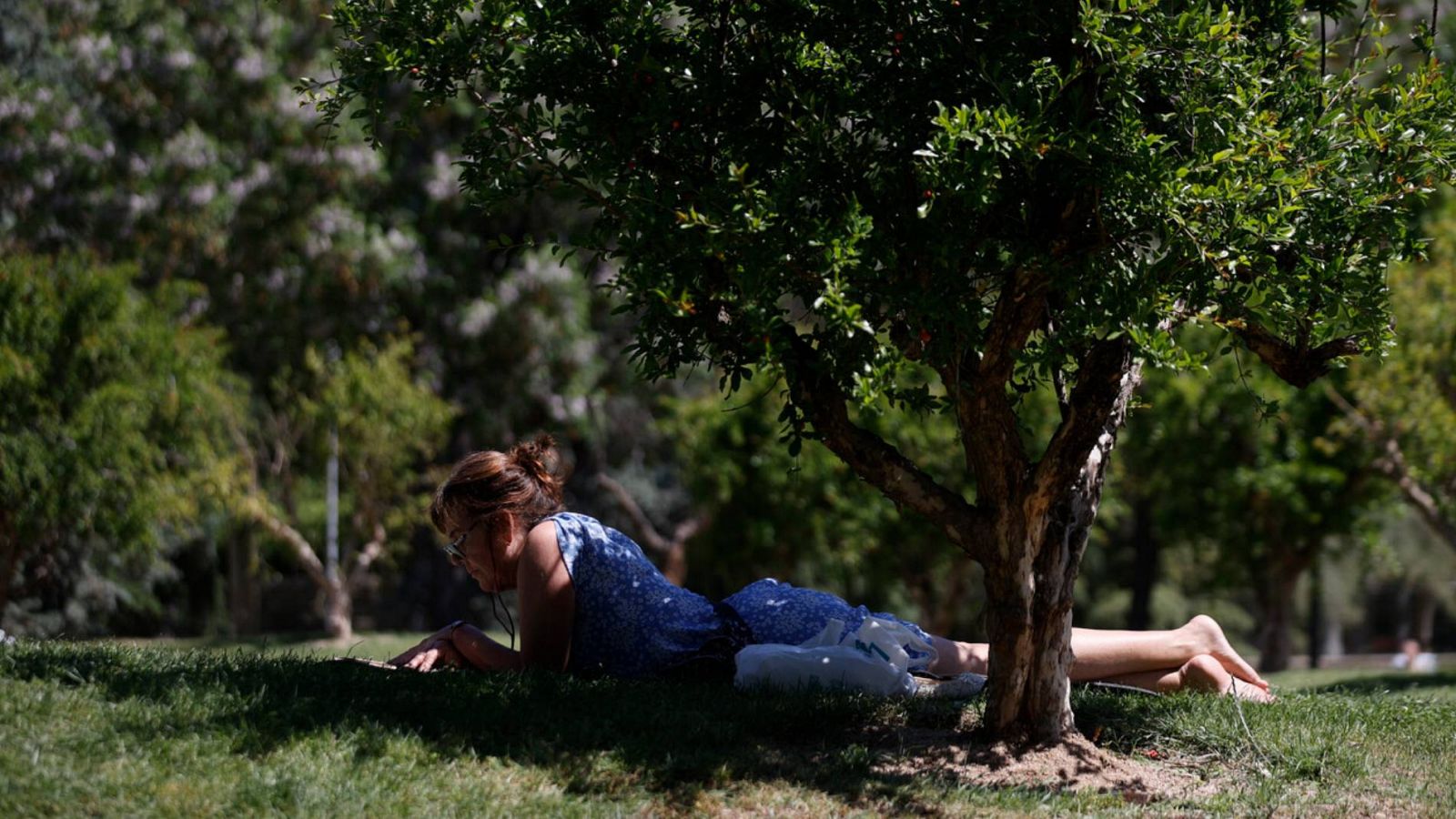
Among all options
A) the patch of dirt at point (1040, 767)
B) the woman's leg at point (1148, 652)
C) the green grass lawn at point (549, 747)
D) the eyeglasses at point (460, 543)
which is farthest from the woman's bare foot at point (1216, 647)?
the eyeglasses at point (460, 543)

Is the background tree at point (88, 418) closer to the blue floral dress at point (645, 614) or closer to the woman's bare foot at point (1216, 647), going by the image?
the blue floral dress at point (645, 614)

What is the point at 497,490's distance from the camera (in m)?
6.28

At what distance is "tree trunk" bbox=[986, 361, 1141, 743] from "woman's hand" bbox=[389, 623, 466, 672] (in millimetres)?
2420

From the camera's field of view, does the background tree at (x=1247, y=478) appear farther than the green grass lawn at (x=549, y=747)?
Yes

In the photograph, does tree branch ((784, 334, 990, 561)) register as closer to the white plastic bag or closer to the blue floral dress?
the white plastic bag

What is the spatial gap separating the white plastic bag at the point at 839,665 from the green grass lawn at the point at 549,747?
183mm

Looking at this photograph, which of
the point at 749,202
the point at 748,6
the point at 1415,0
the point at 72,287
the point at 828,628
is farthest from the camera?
the point at 1415,0

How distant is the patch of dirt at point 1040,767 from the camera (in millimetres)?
5195

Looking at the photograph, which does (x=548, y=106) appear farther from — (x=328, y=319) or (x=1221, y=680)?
(x=328, y=319)

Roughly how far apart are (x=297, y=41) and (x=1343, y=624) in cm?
4214

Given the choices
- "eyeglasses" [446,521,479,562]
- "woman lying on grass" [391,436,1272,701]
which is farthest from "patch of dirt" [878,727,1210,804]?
"eyeglasses" [446,521,479,562]

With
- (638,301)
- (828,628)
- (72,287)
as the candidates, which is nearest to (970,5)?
(638,301)

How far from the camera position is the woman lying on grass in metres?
6.21

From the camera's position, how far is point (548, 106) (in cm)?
585
